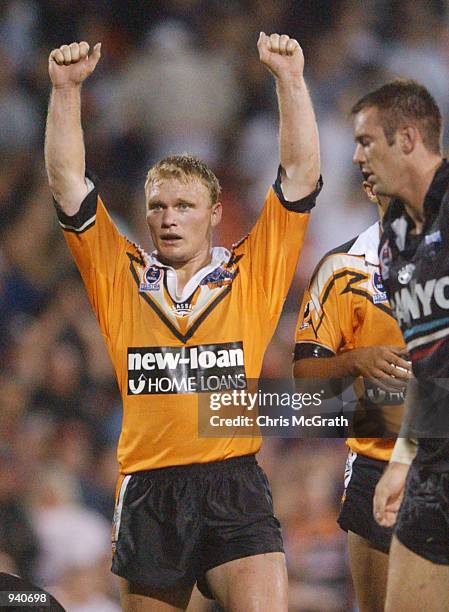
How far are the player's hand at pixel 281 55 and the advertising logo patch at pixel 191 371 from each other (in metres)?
0.82

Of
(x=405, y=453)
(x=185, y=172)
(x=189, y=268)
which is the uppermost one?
(x=185, y=172)

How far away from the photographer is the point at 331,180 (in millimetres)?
3523

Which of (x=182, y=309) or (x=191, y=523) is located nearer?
(x=191, y=523)

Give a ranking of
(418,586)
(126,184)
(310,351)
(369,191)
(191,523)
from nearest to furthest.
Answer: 1. (418,586)
2. (191,523)
3. (310,351)
4. (369,191)
5. (126,184)

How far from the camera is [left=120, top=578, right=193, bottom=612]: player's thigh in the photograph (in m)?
2.69

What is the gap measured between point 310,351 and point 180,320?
0.48m

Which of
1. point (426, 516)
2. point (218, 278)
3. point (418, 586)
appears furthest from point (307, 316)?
point (418, 586)

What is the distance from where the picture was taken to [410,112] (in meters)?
2.30

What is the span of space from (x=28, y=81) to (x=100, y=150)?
413 millimetres

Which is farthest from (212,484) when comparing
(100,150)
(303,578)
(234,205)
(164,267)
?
(100,150)

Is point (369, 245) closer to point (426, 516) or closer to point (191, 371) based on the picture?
point (191, 371)

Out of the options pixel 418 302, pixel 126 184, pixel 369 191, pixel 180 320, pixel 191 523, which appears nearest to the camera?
pixel 418 302

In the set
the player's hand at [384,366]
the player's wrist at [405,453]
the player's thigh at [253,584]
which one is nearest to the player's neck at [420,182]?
the player's wrist at [405,453]

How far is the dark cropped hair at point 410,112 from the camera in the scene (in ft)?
7.53
